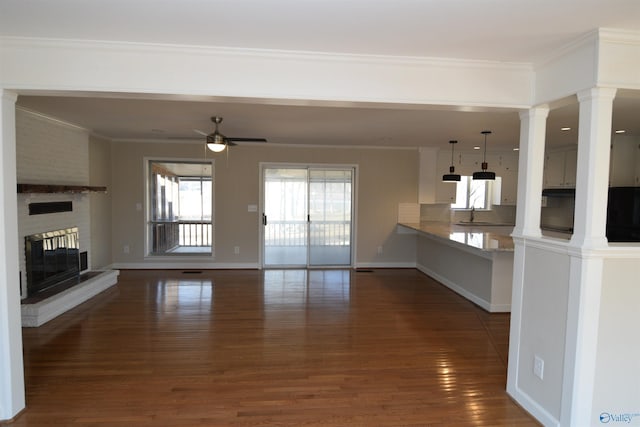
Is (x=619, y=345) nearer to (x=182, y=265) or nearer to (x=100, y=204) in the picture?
(x=182, y=265)

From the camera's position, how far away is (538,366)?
2441mm

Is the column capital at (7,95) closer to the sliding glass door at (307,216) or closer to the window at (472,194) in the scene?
the sliding glass door at (307,216)

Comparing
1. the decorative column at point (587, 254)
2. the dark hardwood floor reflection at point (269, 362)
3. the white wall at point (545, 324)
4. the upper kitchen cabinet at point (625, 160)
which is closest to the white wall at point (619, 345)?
the decorative column at point (587, 254)

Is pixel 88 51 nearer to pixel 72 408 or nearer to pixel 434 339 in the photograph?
pixel 72 408

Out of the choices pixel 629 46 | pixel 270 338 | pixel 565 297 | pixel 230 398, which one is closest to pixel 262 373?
pixel 230 398

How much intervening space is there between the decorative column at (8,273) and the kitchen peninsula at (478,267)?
426 centimetres

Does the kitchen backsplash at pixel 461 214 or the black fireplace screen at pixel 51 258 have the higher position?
the kitchen backsplash at pixel 461 214

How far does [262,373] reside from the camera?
2986mm

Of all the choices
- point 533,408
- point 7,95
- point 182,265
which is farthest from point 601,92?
point 182,265

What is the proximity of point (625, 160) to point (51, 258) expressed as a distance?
826 cm

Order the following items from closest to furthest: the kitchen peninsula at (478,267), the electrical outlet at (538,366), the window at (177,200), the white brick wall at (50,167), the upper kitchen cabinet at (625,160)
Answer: the electrical outlet at (538,366) → the white brick wall at (50,167) → the kitchen peninsula at (478,267) → the upper kitchen cabinet at (625,160) → the window at (177,200)

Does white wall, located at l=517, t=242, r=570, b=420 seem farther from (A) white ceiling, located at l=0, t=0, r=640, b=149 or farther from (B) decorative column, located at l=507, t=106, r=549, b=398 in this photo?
(A) white ceiling, located at l=0, t=0, r=640, b=149

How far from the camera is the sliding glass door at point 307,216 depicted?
707 cm

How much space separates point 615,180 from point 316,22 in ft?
19.4
